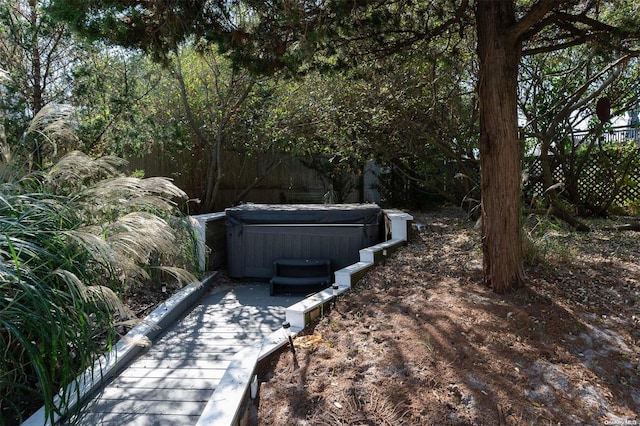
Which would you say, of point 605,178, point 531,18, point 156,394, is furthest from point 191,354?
point 605,178

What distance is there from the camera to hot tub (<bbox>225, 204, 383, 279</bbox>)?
622cm

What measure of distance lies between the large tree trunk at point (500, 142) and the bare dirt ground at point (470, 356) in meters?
0.30

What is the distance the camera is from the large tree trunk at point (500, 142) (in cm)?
353

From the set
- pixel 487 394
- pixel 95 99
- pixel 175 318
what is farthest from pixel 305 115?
pixel 487 394

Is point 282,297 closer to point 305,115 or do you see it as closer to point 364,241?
point 364,241

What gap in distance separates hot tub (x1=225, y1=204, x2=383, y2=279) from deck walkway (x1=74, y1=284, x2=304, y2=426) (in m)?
0.76

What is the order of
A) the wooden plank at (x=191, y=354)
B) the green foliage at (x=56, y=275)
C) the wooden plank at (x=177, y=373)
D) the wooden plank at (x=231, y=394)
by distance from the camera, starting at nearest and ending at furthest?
the green foliage at (x=56, y=275), the wooden plank at (x=231, y=394), the wooden plank at (x=177, y=373), the wooden plank at (x=191, y=354)

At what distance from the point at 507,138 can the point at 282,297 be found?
3.41 m

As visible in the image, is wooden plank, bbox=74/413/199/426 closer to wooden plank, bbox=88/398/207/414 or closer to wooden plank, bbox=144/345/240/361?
wooden plank, bbox=88/398/207/414

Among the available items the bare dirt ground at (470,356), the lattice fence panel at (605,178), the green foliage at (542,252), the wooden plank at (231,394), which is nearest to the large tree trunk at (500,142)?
the bare dirt ground at (470,356)

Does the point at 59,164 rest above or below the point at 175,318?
above

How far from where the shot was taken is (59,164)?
3.54m

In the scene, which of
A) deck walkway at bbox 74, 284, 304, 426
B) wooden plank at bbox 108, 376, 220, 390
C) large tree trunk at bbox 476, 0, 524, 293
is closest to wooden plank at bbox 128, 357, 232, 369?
deck walkway at bbox 74, 284, 304, 426

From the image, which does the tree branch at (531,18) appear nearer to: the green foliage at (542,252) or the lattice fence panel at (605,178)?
the green foliage at (542,252)
